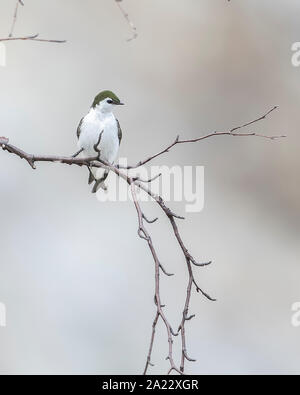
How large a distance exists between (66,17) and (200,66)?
6.07 feet

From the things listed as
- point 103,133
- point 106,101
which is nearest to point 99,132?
point 103,133

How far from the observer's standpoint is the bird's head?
486 cm

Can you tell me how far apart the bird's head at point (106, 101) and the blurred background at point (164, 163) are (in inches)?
164

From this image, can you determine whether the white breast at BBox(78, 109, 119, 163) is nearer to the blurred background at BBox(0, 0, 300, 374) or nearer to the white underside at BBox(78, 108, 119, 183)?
the white underside at BBox(78, 108, 119, 183)

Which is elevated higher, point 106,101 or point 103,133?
point 106,101

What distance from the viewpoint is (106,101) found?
4863 millimetres

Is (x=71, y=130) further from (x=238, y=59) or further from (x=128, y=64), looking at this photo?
(x=238, y=59)

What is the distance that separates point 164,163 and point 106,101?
466cm

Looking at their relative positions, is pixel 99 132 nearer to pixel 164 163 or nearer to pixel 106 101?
pixel 106 101

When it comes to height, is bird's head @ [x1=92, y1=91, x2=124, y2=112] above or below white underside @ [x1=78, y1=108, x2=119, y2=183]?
above

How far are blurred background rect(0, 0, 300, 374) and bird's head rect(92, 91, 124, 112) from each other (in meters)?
4.17

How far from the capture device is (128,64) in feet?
32.3

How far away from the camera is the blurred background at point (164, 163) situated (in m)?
9.12

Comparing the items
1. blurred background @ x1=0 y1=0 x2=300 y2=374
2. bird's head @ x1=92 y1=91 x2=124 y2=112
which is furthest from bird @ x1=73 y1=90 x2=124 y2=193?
blurred background @ x1=0 y1=0 x2=300 y2=374
